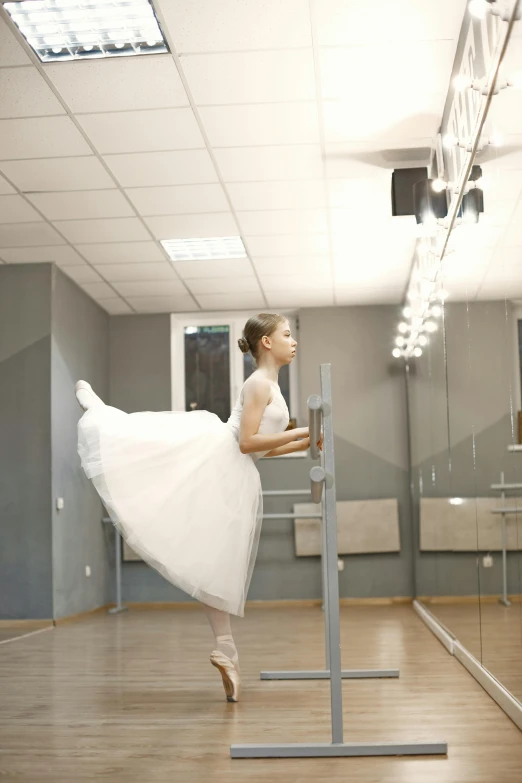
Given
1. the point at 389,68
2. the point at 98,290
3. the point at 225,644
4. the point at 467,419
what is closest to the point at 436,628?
the point at 467,419

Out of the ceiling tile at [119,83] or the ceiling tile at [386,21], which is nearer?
the ceiling tile at [386,21]

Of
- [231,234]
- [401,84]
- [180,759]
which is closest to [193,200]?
[231,234]

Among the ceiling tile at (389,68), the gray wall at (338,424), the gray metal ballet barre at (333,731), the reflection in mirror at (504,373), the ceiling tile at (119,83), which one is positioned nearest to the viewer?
the gray metal ballet barre at (333,731)

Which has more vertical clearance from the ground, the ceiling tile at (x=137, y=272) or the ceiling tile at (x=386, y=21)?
the ceiling tile at (x=386, y=21)

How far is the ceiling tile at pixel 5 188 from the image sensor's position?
534 cm

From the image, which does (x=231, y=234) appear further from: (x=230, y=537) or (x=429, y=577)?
(x=230, y=537)

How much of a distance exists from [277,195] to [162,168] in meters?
0.82

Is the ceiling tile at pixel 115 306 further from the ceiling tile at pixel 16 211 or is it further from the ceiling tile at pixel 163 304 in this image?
the ceiling tile at pixel 16 211

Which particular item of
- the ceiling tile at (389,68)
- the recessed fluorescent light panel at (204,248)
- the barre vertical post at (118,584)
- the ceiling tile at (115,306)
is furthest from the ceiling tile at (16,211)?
the barre vertical post at (118,584)

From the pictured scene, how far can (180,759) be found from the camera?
Answer: 2.67 metres

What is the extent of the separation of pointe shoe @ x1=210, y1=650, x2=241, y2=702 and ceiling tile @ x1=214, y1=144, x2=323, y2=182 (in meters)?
2.76

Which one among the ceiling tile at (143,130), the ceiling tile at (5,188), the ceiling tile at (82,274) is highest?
the ceiling tile at (143,130)

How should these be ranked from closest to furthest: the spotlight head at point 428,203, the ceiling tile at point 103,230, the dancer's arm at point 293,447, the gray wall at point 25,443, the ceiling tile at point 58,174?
1. the dancer's arm at point 293,447
2. the spotlight head at point 428,203
3. the ceiling tile at point 58,174
4. the ceiling tile at point 103,230
5. the gray wall at point 25,443

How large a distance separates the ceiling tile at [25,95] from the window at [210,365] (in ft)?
14.3
